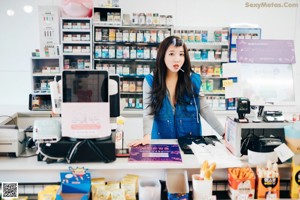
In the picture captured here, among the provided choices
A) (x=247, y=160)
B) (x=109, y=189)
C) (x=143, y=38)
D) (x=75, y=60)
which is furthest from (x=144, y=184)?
(x=75, y=60)

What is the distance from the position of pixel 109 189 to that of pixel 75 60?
15.3ft

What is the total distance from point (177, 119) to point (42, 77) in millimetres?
3978

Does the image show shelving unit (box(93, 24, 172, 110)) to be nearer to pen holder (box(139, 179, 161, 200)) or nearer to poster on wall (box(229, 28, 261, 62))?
poster on wall (box(229, 28, 261, 62))

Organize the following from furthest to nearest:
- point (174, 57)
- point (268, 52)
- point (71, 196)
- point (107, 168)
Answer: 1. point (174, 57)
2. point (268, 52)
3. point (107, 168)
4. point (71, 196)

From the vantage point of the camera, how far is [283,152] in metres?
1.92

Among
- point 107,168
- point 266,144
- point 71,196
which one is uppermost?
point 266,144

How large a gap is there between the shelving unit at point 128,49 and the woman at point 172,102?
296 cm

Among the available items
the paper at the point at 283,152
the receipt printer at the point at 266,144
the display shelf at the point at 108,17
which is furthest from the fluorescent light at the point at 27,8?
the paper at the point at 283,152

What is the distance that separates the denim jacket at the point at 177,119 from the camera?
8.87ft

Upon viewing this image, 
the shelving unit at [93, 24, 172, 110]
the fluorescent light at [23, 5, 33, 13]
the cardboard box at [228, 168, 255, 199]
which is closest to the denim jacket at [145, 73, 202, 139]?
the cardboard box at [228, 168, 255, 199]

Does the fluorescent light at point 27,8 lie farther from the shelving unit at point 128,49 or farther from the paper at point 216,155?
the paper at point 216,155

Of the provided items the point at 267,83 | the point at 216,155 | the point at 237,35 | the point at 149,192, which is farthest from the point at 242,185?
the point at 237,35

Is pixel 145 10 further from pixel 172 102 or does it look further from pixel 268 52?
pixel 268 52

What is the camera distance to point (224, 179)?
1964 mm
